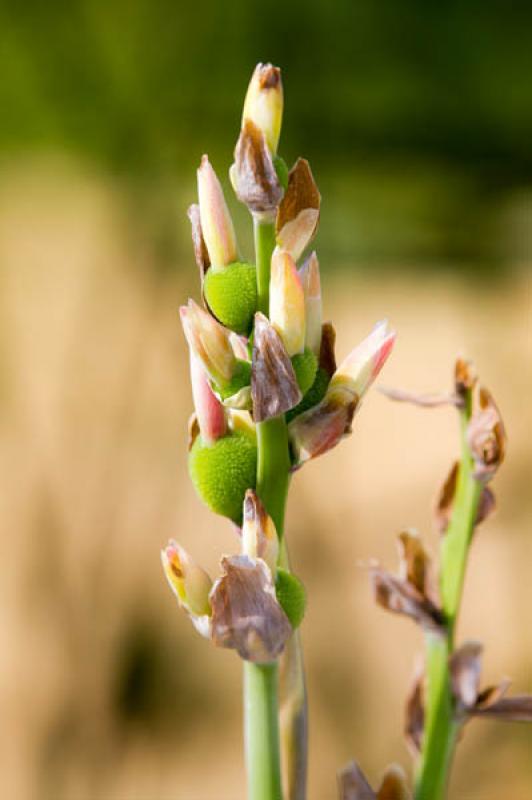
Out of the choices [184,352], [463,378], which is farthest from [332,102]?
[463,378]

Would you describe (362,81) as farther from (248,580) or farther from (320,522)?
(248,580)

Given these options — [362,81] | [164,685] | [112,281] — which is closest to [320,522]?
[164,685]

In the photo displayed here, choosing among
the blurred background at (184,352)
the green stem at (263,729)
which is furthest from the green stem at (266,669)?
the blurred background at (184,352)

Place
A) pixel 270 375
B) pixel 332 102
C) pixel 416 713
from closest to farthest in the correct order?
pixel 270 375 < pixel 416 713 < pixel 332 102

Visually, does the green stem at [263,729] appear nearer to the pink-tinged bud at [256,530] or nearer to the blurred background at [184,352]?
the pink-tinged bud at [256,530]

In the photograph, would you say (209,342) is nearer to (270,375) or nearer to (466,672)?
(270,375)

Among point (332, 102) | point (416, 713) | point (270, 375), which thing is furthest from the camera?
point (332, 102)
